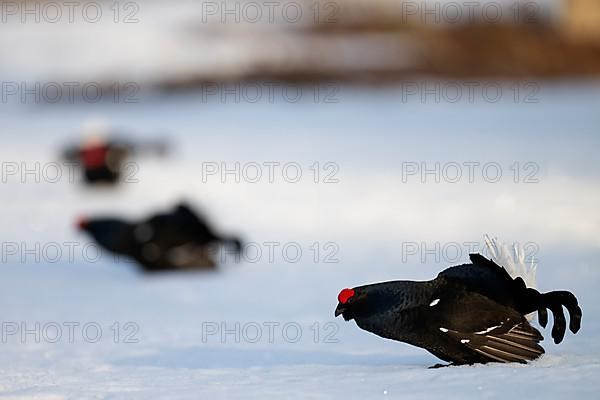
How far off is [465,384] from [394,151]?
27.7 feet

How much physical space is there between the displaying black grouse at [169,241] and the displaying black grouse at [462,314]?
319 cm

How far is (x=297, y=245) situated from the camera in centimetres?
802

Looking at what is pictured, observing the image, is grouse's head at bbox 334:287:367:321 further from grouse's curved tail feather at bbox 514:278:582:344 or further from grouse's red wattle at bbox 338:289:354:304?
grouse's curved tail feather at bbox 514:278:582:344

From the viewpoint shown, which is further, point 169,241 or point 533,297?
point 169,241

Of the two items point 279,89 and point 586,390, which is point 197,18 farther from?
point 586,390

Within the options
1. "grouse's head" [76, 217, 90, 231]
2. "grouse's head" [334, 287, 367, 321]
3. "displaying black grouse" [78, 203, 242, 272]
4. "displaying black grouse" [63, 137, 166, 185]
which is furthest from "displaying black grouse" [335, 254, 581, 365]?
"displaying black grouse" [63, 137, 166, 185]

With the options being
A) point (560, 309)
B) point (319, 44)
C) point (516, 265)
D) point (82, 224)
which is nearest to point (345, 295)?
point (516, 265)

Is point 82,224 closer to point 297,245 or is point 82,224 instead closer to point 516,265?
point 297,245

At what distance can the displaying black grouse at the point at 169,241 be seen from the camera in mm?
7340

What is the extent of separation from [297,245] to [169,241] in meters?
1.01

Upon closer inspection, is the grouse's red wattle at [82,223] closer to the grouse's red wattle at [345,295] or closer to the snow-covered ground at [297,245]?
the snow-covered ground at [297,245]

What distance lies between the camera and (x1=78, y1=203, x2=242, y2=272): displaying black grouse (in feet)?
24.1

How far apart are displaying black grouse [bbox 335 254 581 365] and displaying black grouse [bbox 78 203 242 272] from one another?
319 centimetres

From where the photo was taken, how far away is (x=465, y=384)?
395 cm
